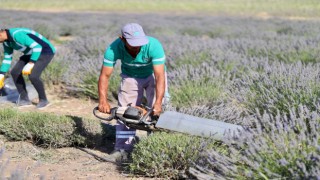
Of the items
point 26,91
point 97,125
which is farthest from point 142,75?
point 26,91

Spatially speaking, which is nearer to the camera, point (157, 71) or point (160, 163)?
point (160, 163)

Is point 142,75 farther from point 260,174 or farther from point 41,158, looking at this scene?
point 260,174

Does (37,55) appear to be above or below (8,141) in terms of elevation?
above

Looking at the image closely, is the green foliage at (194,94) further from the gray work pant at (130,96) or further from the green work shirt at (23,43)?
the green work shirt at (23,43)

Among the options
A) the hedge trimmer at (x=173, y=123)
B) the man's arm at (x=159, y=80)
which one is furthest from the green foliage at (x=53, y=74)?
the hedge trimmer at (x=173, y=123)

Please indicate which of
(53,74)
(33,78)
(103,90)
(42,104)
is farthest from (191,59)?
(103,90)

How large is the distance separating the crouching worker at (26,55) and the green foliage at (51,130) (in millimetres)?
1228

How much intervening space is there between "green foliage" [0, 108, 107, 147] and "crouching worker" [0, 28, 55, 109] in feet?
4.03

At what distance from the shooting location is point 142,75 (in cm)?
481

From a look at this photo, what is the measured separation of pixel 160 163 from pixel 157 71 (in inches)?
35.7

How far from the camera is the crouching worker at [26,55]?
6.14 meters

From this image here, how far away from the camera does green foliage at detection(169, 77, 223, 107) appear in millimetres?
5926

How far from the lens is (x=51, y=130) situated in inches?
194

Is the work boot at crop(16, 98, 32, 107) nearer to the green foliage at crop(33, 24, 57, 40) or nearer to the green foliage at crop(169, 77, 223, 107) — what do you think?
the green foliage at crop(169, 77, 223, 107)
